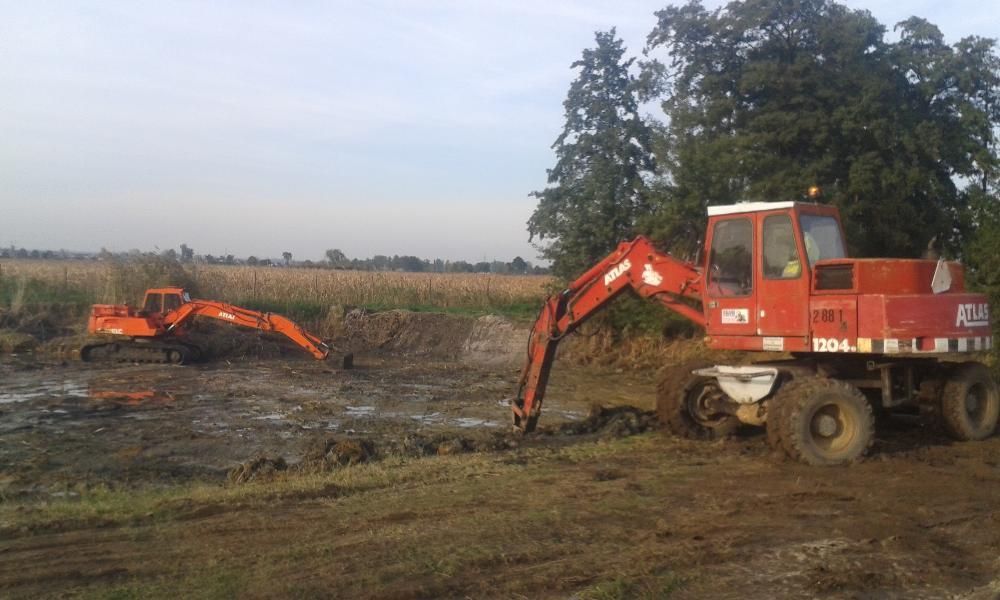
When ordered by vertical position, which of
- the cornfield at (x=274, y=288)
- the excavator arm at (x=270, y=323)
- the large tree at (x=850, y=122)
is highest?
the large tree at (x=850, y=122)

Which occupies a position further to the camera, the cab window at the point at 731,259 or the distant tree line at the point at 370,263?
the distant tree line at the point at 370,263

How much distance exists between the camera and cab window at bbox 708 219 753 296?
1033cm

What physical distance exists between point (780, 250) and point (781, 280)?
0.35 meters

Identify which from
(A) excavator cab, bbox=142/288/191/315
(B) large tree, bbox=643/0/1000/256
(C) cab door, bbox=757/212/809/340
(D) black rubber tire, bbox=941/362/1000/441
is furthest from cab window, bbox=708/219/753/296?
(A) excavator cab, bbox=142/288/191/315

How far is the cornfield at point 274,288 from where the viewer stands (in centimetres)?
2947

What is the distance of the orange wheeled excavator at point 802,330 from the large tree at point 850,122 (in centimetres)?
739

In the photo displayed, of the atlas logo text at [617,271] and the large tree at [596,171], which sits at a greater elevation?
the large tree at [596,171]

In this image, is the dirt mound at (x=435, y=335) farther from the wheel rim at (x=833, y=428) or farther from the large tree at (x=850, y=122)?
the wheel rim at (x=833, y=428)

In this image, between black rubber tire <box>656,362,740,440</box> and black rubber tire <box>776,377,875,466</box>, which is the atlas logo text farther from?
black rubber tire <box>776,377,875,466</box>

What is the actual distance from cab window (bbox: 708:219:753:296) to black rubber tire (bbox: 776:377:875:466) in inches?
53.7

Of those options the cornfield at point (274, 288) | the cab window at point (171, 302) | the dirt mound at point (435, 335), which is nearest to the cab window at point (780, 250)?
the dirt mound at point (435, 335)

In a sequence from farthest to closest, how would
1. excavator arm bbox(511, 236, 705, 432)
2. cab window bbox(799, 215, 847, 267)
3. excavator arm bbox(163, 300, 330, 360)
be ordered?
1. excavator arm bbox(163, 300, 330, 360)
2. excavator arm bbox(511, 236, 705, 432)
3. cab window bbox(799, 215, 847, 267)

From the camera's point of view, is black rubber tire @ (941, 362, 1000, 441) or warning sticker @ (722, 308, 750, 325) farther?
black rubber tire @ (941, 362, 1000, 441)

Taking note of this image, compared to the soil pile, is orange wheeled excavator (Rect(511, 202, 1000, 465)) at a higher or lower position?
higher
